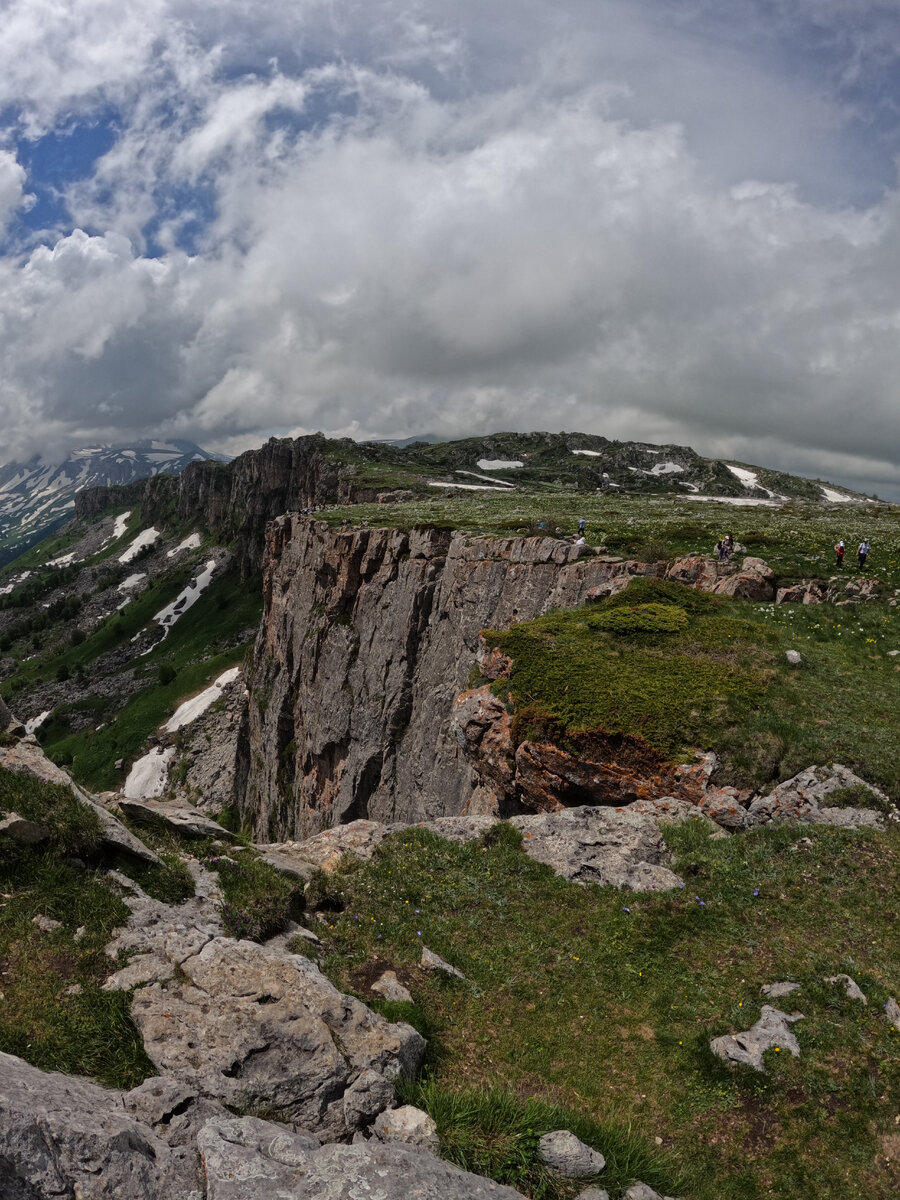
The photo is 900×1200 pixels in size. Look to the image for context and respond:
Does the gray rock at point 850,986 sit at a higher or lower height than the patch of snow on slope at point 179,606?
higher

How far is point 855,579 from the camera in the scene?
30062 millimetres

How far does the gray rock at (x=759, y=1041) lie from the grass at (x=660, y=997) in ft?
0.66

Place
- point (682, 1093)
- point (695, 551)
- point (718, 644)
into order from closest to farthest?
point (682, 1093) → point (718, 644) → point (695, 551)

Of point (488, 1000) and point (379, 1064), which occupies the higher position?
point (379, 1064)

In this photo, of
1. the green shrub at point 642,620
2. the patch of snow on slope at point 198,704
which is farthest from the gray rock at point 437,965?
the patch of snow on slope at point 198,704

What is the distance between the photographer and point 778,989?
465 inches

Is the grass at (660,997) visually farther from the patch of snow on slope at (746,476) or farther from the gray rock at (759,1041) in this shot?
the patch of snow on slope at (746,476)

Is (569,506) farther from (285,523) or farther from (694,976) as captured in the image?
(694,976)

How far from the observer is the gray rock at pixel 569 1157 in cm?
727

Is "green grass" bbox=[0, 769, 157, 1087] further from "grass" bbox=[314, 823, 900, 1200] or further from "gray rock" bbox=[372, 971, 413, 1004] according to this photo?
"gray rock" bbox=[372, 971, 413, 1004]

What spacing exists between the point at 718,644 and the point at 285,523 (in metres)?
59.7

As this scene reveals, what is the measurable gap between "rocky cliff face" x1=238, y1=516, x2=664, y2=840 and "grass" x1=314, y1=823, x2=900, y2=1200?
8951mm

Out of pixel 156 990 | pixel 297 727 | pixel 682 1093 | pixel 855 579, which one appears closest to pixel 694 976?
pixel 682 1093

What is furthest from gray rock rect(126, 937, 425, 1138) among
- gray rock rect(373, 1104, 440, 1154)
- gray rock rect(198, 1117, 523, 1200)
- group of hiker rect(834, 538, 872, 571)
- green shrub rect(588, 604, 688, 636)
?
group of hiker rect(834, 538, 872, 571)
